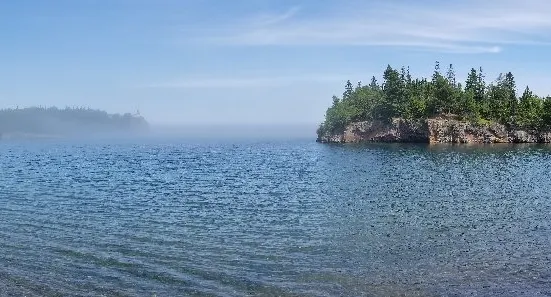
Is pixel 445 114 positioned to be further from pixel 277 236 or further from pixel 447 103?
pixel 277 236

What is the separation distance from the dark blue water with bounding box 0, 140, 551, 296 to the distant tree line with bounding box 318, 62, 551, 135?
9413cm

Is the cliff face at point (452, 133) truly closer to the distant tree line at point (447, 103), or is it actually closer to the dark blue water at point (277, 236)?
the distant tree line at point (447, 103)

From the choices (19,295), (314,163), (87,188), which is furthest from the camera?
(314,163)

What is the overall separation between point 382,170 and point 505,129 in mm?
94966

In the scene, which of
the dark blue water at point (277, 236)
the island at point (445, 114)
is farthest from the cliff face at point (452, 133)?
the dark blue water at point (277, 236)

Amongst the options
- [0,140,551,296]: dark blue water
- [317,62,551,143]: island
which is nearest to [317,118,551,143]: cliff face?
[317,62,551,143]: island

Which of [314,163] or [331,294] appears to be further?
[314,163]

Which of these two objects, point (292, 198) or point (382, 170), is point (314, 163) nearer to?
point (382, 170)

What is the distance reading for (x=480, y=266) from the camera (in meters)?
30.9

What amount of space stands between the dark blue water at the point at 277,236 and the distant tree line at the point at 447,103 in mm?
94128

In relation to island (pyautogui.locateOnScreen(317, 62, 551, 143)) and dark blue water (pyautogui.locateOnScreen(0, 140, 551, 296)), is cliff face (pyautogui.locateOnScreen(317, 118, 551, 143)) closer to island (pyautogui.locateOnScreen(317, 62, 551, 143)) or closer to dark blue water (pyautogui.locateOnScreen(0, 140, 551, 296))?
island (pyautogui.locateOnScreen(317, 62, 551, 143))

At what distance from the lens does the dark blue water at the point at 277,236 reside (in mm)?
27500

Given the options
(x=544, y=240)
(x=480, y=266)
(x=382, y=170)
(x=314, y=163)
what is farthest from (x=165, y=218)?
(x=314, y=163)

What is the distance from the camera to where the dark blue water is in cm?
2750
